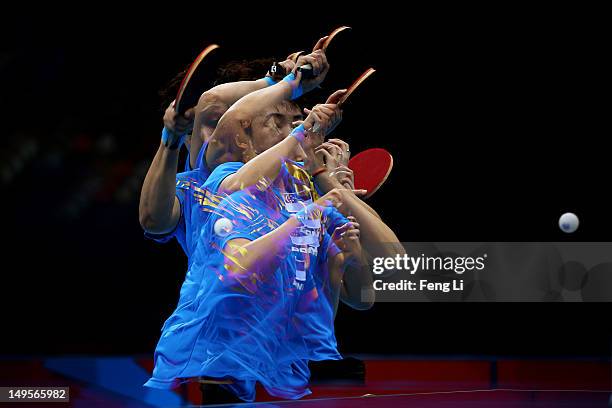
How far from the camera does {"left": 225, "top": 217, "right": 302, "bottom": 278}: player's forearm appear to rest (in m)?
1.37

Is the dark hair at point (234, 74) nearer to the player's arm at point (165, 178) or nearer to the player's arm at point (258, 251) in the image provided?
the player's arm at point (165, 178)

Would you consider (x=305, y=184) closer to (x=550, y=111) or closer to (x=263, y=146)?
(x=263, y=146)

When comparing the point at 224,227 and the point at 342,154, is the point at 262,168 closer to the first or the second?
the point at 224,227

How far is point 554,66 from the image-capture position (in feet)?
10.6

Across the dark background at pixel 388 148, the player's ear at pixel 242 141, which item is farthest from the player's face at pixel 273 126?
the dark background at pixel 388 148

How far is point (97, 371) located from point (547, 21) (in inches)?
92.5

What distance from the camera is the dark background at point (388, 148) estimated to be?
→ 3.11m

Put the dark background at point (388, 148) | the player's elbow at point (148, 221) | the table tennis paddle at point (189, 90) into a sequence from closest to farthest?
the table tennis paddle at point (189, 90) → the player's elbow at point (148, 221) → the dark background at point (388, 148)

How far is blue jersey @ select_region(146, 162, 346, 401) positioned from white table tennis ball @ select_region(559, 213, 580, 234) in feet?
6.87

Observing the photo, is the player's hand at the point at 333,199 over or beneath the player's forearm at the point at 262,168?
beneath

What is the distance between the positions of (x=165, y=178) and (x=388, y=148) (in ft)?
6.00

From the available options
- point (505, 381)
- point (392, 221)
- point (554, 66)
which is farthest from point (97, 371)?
point (554, 66)

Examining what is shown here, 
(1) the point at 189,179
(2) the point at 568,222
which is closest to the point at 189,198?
(1) the point at 189,179

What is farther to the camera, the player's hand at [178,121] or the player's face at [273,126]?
the player's face at [273,126]
